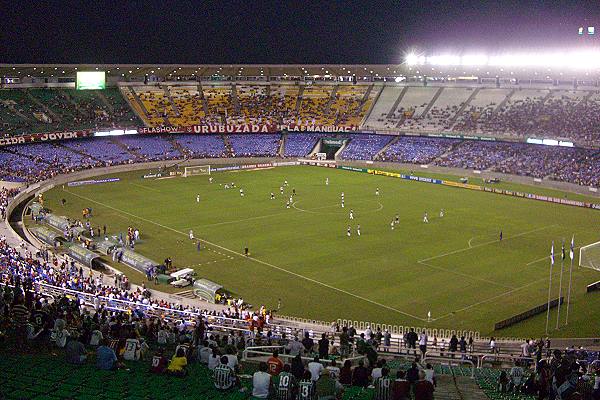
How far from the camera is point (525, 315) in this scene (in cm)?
3189

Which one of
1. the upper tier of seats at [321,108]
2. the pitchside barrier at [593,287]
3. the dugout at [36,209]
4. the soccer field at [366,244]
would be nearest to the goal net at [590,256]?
the soccer field at [366,244]

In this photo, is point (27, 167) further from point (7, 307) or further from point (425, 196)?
point (7, 307)

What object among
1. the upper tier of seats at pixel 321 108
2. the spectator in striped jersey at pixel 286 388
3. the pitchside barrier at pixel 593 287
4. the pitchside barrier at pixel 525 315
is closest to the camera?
the spectator in striped jersey at pixel 286 388

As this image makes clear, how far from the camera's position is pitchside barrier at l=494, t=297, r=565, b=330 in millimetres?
30552

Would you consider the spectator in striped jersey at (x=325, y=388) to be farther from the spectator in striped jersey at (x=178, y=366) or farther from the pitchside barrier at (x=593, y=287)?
the pitchside barrier at (x=593, y=287)

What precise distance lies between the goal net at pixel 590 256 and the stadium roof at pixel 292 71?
50073 millimetres

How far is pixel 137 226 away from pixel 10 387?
135 feet

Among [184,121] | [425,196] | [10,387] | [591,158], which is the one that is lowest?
[10,387]

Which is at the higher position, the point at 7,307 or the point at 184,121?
the point at 184,121

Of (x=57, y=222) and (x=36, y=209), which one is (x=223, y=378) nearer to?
(x=57, y=222)

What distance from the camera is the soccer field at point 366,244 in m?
33.7

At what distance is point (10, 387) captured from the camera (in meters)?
11.0

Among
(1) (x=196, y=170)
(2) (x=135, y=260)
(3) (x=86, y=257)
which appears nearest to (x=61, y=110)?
(1) (x=196, y=170)

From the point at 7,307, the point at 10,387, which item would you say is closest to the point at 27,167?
the point at 7,307
